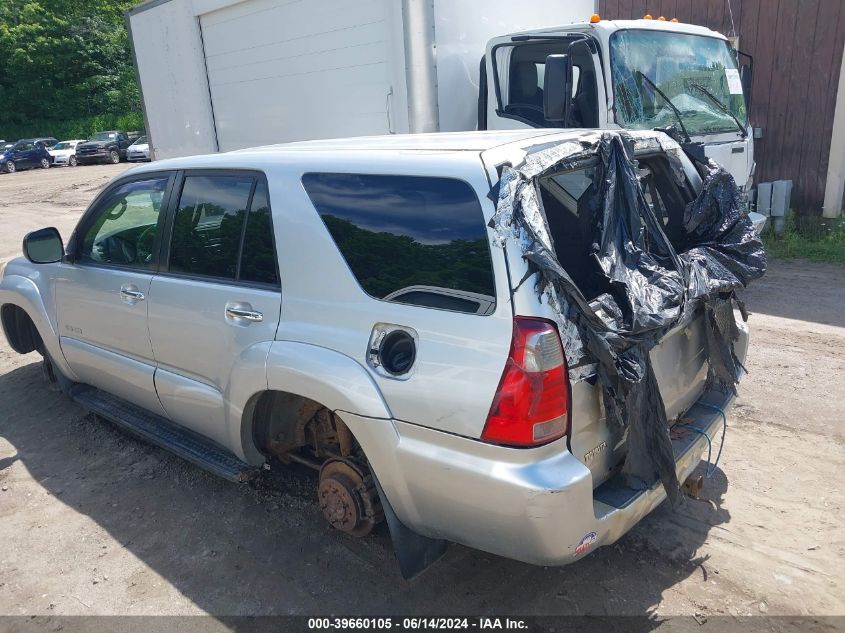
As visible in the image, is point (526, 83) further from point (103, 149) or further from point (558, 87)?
point (103, 149)

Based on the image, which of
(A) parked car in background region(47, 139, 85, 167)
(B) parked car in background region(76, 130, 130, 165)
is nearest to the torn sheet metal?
(B) parked car in background region(76, 130, 130, 165)

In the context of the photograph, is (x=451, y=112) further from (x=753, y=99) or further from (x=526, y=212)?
(x=753, y=99)

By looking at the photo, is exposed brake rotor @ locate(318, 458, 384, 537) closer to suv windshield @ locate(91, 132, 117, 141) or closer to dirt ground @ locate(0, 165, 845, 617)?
dirt ground @ locate(0, 165, 845, 617)

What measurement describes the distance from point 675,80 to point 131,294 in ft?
17.1

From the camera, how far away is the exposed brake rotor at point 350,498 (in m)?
3.04

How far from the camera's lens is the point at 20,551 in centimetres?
348

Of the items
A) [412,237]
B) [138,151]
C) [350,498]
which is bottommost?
[350,498]

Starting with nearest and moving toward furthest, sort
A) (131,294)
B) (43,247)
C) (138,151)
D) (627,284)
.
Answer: (627,284), (131,294), (43,247), (138,151)

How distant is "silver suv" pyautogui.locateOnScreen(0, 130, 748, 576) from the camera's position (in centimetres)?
240

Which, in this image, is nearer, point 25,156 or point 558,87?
point 558,87

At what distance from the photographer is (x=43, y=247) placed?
4375 mm

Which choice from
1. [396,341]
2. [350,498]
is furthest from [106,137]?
[396,341]

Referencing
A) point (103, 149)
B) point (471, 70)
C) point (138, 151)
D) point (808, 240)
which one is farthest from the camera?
point (103, 149)

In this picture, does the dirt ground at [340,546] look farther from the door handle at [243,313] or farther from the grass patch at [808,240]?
the grass patch at [808,240]
